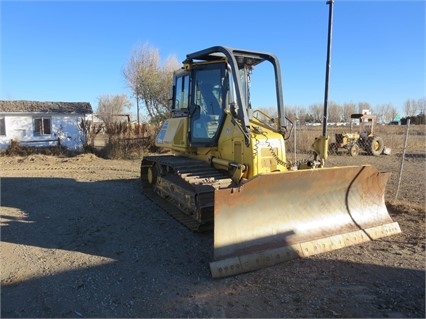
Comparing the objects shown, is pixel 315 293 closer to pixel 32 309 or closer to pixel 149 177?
pixel 32 309

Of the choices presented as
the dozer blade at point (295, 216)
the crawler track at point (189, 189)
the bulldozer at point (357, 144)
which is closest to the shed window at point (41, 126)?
the crawler track at point (189, 189)

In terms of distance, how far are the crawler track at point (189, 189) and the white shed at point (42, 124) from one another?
1466 centimetres

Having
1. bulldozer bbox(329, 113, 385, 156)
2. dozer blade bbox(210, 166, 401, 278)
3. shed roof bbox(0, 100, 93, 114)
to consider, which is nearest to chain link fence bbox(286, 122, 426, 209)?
bulldozer bbox(329, 113, 385, 156)

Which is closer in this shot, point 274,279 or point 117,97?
point 274,279

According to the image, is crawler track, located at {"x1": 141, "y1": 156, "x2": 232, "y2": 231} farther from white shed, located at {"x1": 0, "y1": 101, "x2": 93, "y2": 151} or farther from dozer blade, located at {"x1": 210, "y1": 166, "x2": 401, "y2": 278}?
white shed, located at {"x1": 0, "y1": 101, "x2": 93, "y2": 151}

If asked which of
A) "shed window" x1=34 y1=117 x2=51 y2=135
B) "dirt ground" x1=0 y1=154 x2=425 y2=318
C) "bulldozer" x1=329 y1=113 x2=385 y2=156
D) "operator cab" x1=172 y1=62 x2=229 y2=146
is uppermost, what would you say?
"operator cab" x1=172 y1=62 x2=229 y2=146

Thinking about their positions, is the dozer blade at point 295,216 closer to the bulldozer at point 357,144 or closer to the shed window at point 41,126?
the bulldozer at point 357,144

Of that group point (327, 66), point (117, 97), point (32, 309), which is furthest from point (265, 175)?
point (117, 97)

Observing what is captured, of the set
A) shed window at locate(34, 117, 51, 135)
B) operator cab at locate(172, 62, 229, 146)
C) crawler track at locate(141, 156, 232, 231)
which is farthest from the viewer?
shed window at locate(34, 117, 51, 135)

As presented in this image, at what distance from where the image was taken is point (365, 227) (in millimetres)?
5508

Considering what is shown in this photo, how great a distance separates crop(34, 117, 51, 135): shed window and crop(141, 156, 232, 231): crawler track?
→ 15259 mm

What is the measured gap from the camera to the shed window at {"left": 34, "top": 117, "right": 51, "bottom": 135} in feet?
69.6

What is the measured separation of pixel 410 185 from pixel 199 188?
263 inches

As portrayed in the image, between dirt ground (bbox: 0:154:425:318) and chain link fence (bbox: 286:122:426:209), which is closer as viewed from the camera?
dirt ground (bbox: 0:154:425:318)
